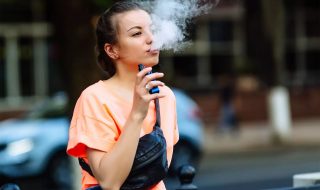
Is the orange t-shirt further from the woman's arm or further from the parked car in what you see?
the parked car

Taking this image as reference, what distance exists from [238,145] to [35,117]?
22.5 feet

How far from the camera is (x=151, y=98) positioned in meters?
2.71

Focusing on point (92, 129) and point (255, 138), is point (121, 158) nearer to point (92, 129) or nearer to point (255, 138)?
point (92, 129)

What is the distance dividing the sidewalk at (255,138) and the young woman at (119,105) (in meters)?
15.4

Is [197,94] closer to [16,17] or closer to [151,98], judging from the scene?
[16,17]

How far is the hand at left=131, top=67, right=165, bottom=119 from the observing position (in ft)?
8.84

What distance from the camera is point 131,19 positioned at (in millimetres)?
2895

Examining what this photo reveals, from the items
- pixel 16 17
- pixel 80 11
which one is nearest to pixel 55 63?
pixel 16 17

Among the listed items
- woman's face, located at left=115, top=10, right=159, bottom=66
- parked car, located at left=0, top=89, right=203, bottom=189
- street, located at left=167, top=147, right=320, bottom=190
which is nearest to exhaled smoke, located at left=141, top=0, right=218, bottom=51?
woman's face, located at left=115, top=10, right=159, bottom=66

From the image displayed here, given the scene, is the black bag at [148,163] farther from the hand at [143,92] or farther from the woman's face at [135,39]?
the woman's face at [135,39]

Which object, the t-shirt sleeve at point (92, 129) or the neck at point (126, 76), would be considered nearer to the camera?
the t-shirt sleeve at point (92, 129)

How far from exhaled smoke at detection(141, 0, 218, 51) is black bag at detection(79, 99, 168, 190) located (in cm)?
34

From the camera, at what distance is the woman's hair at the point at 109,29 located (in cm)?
291

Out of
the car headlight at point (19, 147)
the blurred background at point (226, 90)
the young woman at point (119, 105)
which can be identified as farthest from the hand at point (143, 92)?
the car headlight at point (19, 147)
